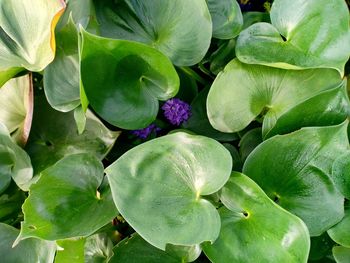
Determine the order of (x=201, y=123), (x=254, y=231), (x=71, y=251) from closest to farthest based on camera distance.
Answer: (x=254, y=231) < (x=71, y=251) < (x=201, y=123)

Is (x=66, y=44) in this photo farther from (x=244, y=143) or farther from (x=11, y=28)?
(x=244, y=143)

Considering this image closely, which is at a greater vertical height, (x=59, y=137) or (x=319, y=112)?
(x=319, y=112)

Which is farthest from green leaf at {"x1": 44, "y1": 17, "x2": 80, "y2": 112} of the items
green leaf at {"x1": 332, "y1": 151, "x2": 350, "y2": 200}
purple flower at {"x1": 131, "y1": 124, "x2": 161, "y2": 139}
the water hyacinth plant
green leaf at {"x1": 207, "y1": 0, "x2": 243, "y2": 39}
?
green leaf at {"x1": 332, "y1": 151, "x2": 350, "y2": 200}

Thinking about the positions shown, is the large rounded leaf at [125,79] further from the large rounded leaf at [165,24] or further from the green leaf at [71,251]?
the green leaf at [71,251]

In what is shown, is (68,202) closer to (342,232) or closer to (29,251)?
(29,251)

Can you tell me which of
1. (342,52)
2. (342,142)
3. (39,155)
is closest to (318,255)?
(342,142)

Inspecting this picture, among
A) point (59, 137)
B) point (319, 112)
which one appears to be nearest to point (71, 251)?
point (59, 137)

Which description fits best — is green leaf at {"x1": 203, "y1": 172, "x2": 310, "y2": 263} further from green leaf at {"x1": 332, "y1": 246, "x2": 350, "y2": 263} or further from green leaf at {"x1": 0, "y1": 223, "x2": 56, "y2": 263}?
green leaf at {"x1": 0, "y1": 223, "x2": 56, "y2": 263}
